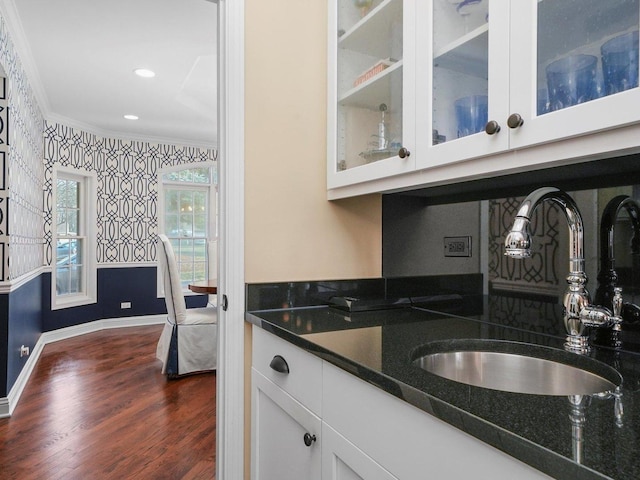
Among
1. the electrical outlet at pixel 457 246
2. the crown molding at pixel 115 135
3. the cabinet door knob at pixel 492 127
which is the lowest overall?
the electrical outlet at pixel 457 246

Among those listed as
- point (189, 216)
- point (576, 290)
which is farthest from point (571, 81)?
point (189, 216)

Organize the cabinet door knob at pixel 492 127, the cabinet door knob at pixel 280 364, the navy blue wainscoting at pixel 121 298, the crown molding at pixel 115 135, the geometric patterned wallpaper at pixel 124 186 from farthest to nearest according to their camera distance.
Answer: the geometric patterned wallpaper at pixel 124 186 < the navy blue wainscoting at pixel 121 298 < the crown molding at pixel 115 135 < the cabinet door knob at pixel 280 364 < the cabinet door knob at pixel 492 127

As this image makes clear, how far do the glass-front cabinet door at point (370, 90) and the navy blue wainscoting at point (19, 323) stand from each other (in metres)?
2.59

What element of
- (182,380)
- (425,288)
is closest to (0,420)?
(182,380)

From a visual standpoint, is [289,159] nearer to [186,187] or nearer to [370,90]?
[370,90]

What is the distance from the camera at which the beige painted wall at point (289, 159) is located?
61.1 inches

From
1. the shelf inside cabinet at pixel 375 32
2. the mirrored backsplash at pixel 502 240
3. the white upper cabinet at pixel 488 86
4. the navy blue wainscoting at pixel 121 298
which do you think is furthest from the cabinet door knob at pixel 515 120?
the navy blue wainscoting at pixel 121 298

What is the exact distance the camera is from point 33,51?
3.29 m

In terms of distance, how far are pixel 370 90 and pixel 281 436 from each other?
115 centimetres

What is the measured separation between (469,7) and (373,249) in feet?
3.15

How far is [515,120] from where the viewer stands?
3.01ft

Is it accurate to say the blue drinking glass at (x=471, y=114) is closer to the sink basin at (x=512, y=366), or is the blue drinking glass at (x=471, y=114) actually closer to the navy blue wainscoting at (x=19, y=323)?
the sink basin at (x=512, y=366)

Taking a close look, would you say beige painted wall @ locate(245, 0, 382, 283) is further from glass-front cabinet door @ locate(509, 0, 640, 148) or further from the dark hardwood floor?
the dark hardwood floor

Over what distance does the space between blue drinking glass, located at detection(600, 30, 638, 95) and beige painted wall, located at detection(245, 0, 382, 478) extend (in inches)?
40.4
